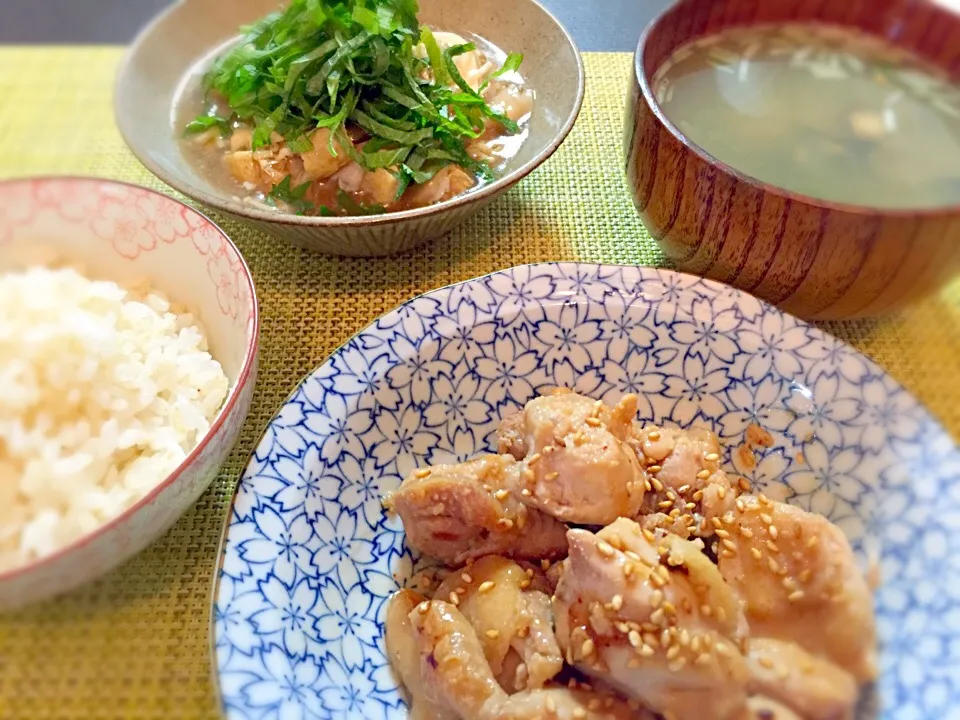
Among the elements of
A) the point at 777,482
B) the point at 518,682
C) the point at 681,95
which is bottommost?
the point at 518,682

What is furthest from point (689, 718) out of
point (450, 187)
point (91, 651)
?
point (450, 187)

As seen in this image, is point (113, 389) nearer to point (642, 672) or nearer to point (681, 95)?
point (642, 672)

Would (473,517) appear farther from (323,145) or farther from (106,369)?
(323,145)

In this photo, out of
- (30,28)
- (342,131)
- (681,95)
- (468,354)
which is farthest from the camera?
(342,131)

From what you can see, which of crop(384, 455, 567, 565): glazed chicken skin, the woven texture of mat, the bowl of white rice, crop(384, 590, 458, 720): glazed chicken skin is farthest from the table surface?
crop(384, 590, 458, 720): glazed chicken skin

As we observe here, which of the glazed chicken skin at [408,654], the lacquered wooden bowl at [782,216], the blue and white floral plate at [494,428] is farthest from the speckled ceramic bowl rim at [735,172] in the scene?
the glazed chicken skin at [408,654]

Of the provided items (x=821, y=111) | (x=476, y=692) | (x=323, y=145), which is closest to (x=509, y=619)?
(x=476, y=692)
